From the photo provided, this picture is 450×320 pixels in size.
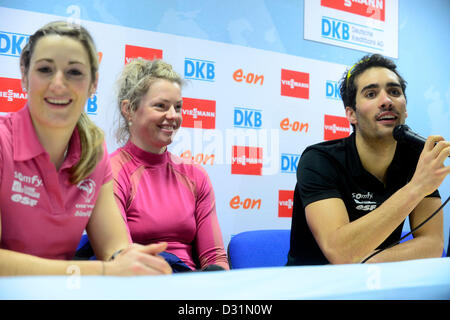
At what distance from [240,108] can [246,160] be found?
32 centimetres

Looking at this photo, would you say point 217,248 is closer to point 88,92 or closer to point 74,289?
point 88,92

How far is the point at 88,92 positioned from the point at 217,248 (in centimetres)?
81

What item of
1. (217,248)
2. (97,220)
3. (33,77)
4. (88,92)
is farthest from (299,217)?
(33,77)

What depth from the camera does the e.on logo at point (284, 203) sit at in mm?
2715

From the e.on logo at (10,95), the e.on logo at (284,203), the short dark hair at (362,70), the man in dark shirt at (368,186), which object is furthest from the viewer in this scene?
the e.on logo at (284,203)

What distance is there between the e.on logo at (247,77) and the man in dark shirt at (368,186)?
38.9 inches

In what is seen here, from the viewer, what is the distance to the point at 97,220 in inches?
42.4

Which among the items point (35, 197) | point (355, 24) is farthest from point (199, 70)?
point (35, 197)

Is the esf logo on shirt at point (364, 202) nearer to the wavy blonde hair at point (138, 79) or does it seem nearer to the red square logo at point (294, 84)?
the wavy blonde hair at point (138, 79)

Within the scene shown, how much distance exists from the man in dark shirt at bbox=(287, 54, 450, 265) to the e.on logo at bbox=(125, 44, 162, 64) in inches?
44.2

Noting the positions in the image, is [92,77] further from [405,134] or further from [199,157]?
[199,157]

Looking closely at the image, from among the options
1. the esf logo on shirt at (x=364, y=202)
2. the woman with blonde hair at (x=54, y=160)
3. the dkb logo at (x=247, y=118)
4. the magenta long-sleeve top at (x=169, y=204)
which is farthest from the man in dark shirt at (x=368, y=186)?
the dkb logo at (x=247, y=118)

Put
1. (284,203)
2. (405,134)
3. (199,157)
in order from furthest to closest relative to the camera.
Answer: (284,203)
(199,157)
(405,134)

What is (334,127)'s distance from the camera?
2.95 m
